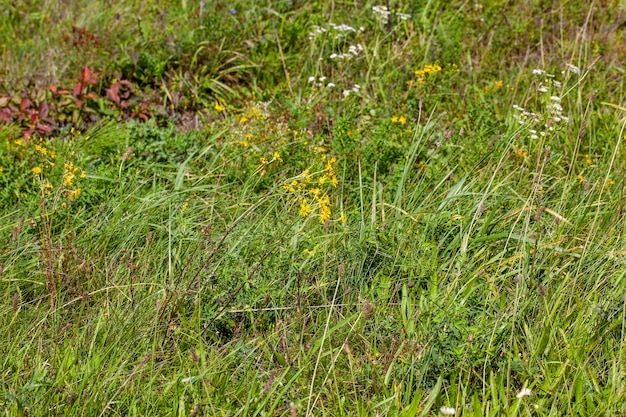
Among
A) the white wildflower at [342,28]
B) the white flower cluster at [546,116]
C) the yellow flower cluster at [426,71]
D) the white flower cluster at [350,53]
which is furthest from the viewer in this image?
the white wildflower at [342,28]

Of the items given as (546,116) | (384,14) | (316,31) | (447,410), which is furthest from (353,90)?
(447,410)

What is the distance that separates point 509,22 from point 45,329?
3708 mm

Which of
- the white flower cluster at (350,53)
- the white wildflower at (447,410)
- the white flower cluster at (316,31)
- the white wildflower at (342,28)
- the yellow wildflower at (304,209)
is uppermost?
the white wildflower at (342,28)

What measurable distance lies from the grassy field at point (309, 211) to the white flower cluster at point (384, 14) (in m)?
0.04

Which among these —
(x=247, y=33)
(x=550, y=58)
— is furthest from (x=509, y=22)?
(x=247, y=33)

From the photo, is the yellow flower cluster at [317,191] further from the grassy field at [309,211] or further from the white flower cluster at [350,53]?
the white flower cluster at [350,53]

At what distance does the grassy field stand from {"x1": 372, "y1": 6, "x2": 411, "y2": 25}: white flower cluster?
4cm

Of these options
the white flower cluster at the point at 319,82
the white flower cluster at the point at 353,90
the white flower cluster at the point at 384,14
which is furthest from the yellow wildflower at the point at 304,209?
the white flower cluster at the point at 384,14

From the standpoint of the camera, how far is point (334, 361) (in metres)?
2.69

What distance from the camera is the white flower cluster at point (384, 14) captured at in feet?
16.6

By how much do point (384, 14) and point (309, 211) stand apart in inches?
87.9

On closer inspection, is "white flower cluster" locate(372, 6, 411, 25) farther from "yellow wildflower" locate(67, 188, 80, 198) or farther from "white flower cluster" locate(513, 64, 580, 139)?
"yellow wildflower" locate(67, 188, 80, 198)

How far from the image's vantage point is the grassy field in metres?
2.75

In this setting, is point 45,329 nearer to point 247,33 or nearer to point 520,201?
point 520,201
